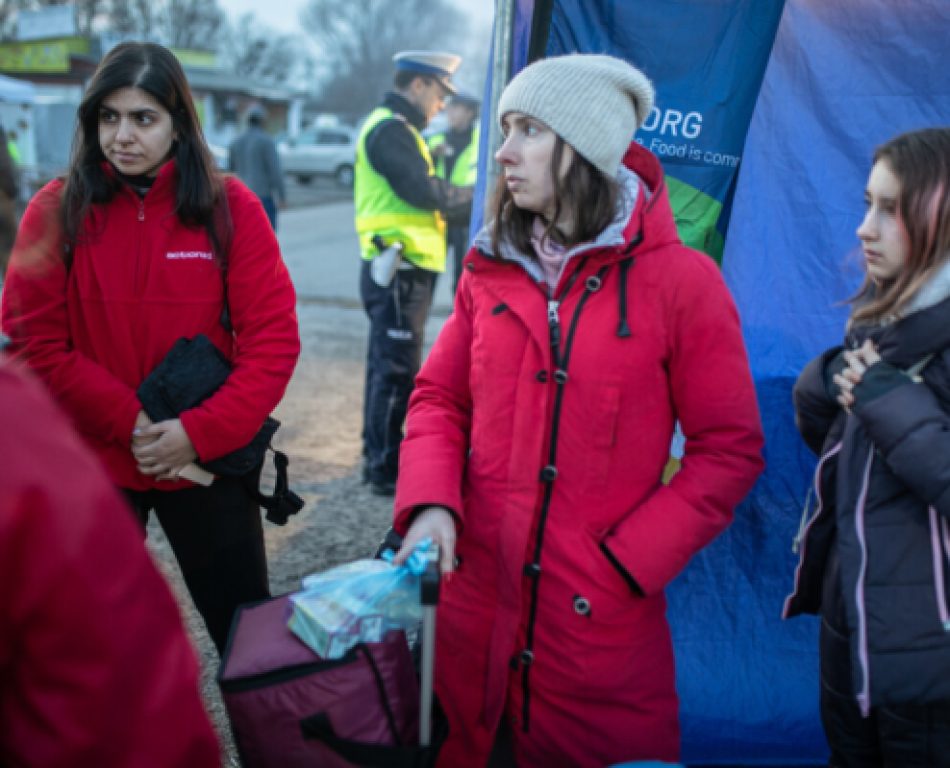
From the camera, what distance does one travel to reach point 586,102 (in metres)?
1.87

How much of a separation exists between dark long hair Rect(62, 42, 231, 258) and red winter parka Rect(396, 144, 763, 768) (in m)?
0.91

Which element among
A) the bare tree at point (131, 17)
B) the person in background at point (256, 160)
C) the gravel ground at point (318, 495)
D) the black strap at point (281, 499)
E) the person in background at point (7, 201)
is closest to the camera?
the person in background at point (7, 201)

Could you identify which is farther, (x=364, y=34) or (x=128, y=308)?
(x=364, y=34)

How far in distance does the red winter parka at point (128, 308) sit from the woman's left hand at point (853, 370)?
4.74ft

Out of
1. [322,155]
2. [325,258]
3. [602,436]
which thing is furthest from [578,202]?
[322,155]

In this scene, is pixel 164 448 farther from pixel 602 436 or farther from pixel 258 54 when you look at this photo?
pixel 258 54

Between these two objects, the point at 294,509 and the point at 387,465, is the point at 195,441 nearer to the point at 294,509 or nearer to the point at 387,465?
the point at 294,509

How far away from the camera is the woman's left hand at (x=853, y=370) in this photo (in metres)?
1.86

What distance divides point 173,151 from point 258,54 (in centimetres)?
6527

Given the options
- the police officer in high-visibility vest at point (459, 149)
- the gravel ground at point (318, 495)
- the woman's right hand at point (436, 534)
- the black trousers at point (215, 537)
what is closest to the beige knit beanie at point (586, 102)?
the woman's right hand at point (436, 534)

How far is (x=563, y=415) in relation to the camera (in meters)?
1.82

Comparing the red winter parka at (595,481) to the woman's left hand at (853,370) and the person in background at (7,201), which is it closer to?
the woman's left hand at (853,370)

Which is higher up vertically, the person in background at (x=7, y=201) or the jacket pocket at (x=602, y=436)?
the person in background at (x=7, y=201)

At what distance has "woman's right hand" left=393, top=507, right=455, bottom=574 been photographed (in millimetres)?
1784
